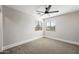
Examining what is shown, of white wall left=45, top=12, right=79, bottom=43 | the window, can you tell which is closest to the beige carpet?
white wall left=45, top=12, right=79, bottom=43

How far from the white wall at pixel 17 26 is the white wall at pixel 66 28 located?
0.57 m

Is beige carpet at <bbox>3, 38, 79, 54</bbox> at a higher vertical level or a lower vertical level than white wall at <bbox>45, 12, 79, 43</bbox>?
lower

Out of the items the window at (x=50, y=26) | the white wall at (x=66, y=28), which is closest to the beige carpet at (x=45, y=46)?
the white wall at (x=66, y=28)

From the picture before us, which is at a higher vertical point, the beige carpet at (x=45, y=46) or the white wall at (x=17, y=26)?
the white wall at (x=17, y=26)

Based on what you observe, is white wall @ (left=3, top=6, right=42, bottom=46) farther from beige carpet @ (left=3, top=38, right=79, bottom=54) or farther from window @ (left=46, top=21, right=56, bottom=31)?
window @ (left=46, top=21, right=56, bottom=31)

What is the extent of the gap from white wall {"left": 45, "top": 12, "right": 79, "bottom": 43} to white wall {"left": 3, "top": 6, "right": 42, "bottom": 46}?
57 cm

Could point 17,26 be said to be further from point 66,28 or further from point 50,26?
point 66,28

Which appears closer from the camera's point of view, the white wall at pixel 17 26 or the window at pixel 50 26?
the window at pixel 50 26

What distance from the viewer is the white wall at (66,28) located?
2.04 m

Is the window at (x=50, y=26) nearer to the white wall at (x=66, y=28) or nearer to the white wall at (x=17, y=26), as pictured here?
the white wall at (x=66, y=28)

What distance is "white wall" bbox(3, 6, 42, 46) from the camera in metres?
2.17

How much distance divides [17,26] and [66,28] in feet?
5.51

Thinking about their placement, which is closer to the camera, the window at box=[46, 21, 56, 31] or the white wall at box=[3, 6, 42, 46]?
the window at box=[46, 21, 56, 31]

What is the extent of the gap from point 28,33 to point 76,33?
1.63 m
